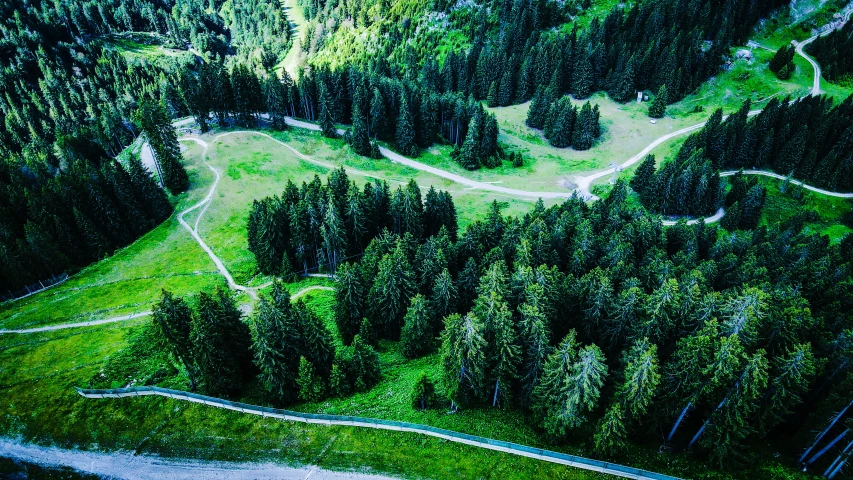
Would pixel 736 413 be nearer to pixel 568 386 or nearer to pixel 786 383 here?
pixel 786 383

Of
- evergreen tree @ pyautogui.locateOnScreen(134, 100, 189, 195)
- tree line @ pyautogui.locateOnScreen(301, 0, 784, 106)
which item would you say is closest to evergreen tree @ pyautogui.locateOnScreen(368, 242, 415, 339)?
evergreen tree @ pyautogui.locateOnScreen(134, 100, 189, 195)

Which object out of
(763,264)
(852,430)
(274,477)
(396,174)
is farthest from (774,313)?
(396,174)

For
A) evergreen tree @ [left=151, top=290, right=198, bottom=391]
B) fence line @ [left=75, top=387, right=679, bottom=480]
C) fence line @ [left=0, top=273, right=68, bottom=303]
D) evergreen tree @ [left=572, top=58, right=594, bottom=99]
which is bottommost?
fence line @ [left=0, top=273, right=68, bottom=303]

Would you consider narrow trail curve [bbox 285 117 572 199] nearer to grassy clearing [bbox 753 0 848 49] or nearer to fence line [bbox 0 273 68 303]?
fence line [bbox 0 273 68 303]

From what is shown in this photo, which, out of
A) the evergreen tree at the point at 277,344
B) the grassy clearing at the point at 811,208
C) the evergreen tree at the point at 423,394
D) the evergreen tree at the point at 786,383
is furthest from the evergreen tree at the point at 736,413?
the grassy clearing at the point at 811,208

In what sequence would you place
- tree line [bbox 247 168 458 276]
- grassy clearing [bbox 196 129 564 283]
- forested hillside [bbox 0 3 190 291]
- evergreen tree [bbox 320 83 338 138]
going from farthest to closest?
evergreen tree [bbox 320 83 338 138]
grassy clearing [bbox 196 129 564 283]
forested hillside [bbox 0 3 190 291]
tree line [bbox 247 168 458 276]

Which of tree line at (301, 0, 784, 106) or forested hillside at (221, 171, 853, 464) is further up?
tree line at (301, 0, 784, 106)

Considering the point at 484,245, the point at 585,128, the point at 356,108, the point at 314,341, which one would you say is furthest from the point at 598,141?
the point at 314,341
